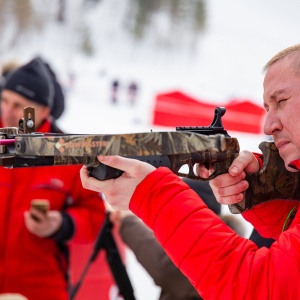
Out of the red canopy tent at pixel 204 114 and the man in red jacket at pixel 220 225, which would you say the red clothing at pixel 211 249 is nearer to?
the man in red jacket at pixel 220 225

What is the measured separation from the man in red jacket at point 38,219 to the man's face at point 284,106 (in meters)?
1.02

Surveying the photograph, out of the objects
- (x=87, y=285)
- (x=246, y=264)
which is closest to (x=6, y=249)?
(x=87, y=285)

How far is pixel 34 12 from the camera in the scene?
7.12 meters

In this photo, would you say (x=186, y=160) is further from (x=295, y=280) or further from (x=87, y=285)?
(x=87, y=285)

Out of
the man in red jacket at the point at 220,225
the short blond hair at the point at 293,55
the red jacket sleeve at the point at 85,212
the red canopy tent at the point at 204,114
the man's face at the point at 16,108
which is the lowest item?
the red canopy tent at the point at 204,114

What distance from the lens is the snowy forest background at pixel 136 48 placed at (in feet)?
22.8

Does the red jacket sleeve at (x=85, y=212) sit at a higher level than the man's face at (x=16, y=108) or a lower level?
lower

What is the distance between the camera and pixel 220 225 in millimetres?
827

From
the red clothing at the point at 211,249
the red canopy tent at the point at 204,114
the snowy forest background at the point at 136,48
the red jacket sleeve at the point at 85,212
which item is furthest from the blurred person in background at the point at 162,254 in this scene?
the snowy forest background at the point at 136,48

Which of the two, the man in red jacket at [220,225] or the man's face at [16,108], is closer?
the man in red jacket at [220,225]

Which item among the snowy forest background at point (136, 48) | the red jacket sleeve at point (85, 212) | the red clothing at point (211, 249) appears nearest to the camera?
the red clothing at point (211, 249)

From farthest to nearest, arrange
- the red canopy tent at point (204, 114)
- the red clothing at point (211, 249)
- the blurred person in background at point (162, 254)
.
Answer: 1. the red canopy tent at point (204, 114)
2. the blurred person in background at point (162, 254)
3. the red clothing at point (211, 249)

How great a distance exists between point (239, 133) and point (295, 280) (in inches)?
158

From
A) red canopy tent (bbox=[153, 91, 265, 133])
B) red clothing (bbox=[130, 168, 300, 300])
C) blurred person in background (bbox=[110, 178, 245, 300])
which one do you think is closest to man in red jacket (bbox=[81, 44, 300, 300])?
red clothing (bbox=[130, 168, 300, 300])
